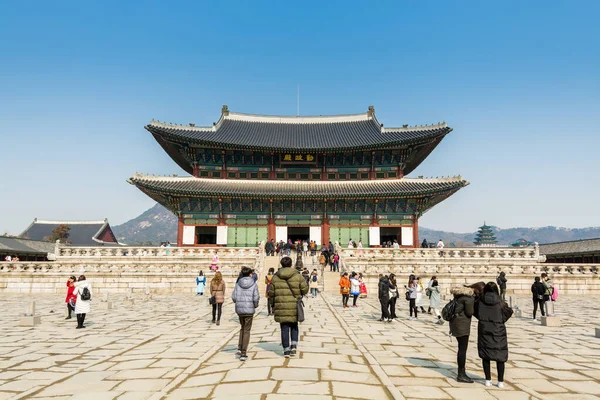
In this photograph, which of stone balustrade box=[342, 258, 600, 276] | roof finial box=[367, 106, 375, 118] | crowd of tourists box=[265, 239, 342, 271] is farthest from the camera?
roof finial box=[367, 106, 375, 118]

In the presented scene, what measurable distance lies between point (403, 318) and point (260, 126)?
109ft

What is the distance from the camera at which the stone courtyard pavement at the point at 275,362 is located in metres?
5.48

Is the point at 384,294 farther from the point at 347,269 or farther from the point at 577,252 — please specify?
the point at 577,252

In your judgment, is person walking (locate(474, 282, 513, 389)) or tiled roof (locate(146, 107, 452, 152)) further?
tiled roof (locate(146, 107, 452, 152))

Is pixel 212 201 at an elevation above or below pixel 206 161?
below

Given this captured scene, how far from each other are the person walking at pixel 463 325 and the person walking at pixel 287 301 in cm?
263

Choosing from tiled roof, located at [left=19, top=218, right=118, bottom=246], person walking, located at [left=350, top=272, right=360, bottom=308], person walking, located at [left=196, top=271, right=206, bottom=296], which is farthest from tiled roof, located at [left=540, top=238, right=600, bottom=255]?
tiled roof, located at [left=19, top=218, right=118, bottom=246]

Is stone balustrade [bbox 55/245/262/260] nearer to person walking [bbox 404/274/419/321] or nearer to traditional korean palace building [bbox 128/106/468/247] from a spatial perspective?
traditional korean palace building [bbox 128/106/468/247]

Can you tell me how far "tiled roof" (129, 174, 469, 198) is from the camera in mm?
32156

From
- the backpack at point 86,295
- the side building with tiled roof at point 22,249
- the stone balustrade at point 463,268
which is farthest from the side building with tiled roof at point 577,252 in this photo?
the side building with tiled roof at point 22,249

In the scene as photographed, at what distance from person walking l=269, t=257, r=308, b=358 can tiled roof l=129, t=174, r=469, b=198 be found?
84.1 ft

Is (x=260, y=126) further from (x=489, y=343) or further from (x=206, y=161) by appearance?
(x=489, y=343)

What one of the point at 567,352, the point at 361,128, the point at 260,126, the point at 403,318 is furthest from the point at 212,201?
the point at 567,352

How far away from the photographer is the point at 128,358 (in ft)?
24.3
